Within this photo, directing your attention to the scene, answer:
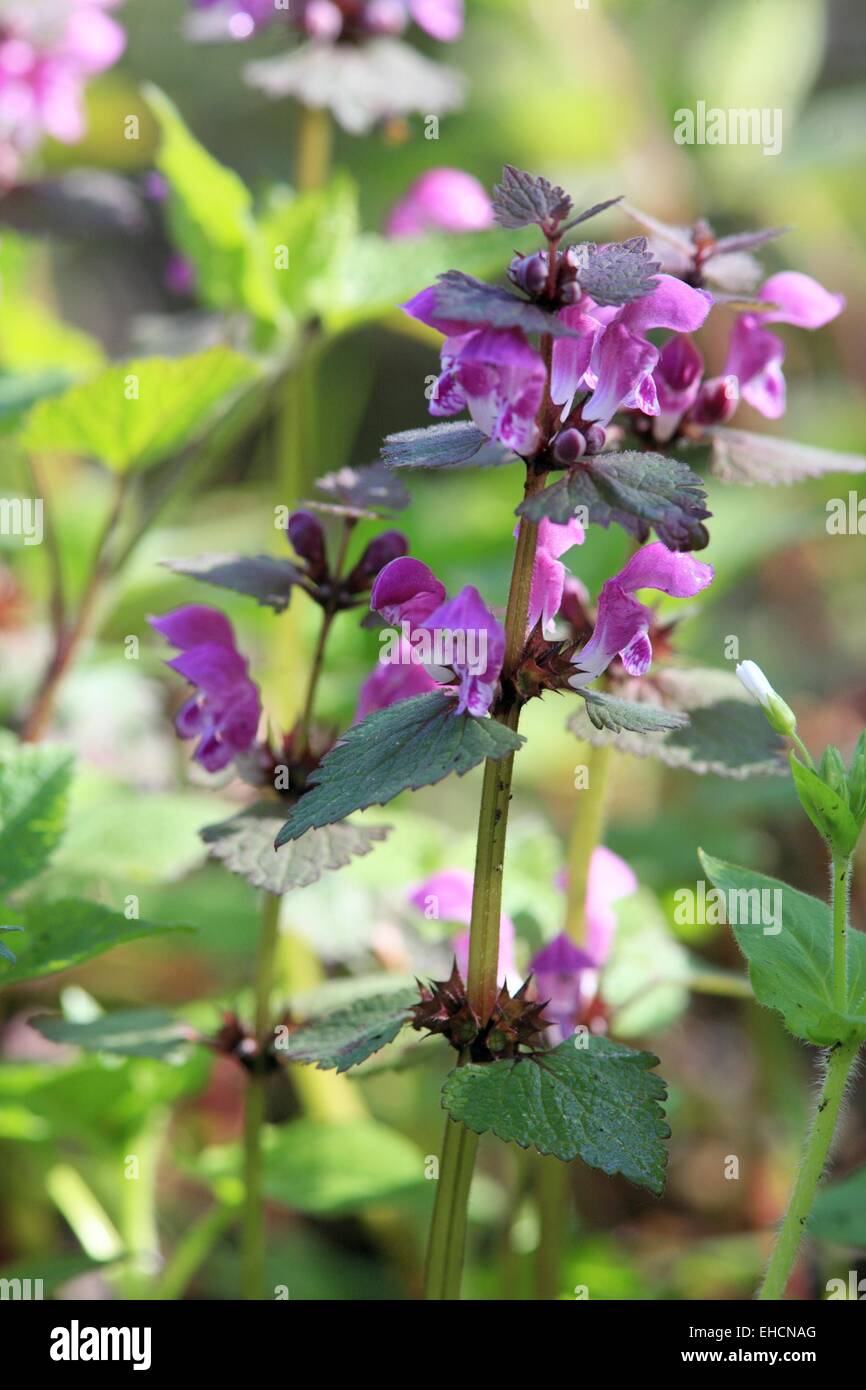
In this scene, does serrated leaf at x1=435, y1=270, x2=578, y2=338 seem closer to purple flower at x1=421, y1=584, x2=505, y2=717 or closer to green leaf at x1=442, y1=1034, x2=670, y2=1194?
purple flower at x1=421, y1=584, x2=505, y2=717

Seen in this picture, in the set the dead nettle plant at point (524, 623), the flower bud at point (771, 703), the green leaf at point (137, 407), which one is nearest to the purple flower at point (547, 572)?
the dead nettle plant at point (524, 623)

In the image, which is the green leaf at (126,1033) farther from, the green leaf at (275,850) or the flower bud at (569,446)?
the flower bud at (569,446)

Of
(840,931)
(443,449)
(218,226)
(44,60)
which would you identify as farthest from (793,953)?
(44,60)

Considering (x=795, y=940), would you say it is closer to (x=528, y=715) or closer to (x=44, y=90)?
(x=528, y=715)

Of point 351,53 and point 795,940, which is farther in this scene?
point 351,53

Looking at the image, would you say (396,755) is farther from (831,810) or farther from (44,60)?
(44,60)

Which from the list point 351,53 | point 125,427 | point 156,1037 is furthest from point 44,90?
point 156,1037
